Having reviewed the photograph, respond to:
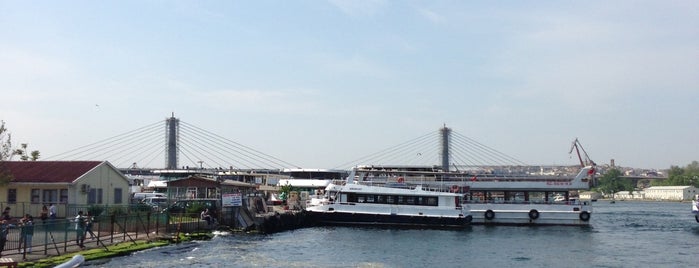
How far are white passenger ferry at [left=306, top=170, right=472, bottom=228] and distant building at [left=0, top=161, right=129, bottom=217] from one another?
726 inches

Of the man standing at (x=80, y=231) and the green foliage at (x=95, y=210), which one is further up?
the green foliage at (x=95, y=210)

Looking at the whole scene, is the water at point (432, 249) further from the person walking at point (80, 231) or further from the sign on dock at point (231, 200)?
the sign on dock at point (231, 200)

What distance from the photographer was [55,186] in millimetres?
39875

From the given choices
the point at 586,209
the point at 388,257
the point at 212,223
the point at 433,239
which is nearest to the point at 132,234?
the point at 212,223

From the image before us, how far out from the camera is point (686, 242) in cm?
4597

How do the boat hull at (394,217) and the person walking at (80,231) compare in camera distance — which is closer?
the person walking at (80,231)

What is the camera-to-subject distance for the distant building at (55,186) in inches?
1540

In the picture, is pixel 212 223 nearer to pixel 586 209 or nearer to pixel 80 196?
pixel 80 196

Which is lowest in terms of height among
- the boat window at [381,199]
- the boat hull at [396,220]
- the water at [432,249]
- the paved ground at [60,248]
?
the water at [432,249]

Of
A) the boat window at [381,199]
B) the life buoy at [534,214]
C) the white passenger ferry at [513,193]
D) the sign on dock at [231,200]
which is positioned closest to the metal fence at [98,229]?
the sign on dock at [231,200]

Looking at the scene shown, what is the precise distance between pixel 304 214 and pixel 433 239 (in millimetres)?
13966

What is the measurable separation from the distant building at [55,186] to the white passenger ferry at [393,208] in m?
18.4

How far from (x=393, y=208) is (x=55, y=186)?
81.5 ft

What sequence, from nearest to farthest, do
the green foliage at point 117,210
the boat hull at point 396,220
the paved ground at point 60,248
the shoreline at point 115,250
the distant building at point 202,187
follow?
1. the shoreline at point 115,250
2. the paved ground at point 60,248
3. the green foliage at point 117,210
4. the distant building at point 202,187
5. the boat hull at point 396,220
